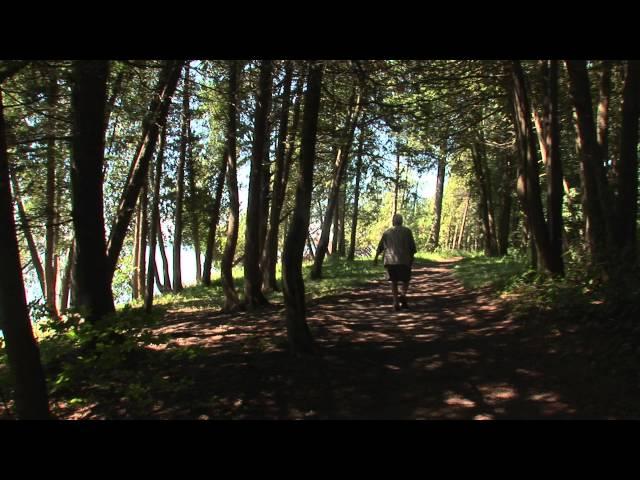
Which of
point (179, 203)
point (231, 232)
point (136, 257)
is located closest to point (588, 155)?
point (231, 232)

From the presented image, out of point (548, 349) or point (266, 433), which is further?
point (548, 349)

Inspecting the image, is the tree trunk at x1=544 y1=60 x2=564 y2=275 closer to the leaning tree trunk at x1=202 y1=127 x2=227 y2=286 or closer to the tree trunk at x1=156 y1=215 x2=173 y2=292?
the leaning tree trunk at x1=202 y1=127 x2=227 y2=286

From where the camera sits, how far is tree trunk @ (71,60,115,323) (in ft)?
24.3

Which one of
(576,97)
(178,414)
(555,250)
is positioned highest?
(576,97)

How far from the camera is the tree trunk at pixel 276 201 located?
1437 cm

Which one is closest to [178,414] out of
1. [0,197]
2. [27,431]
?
[27,431]

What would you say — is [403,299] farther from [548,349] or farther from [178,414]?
[178,414]

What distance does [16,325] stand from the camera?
369cm

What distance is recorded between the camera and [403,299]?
1145 centimetres

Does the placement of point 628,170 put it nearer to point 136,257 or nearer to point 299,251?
point 299,251

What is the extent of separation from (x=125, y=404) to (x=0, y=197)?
284 cm

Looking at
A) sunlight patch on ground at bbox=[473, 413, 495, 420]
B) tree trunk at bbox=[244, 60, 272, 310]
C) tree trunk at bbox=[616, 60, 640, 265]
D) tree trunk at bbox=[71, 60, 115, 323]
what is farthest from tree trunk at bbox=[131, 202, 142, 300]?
sunlight patch on ground at bbox=[473, 413, 495, 420]

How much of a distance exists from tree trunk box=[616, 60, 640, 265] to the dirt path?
7.94 feet

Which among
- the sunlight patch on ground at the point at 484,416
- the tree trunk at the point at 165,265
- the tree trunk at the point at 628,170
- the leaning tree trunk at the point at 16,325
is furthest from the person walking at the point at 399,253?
the tree trunk at the point at 165,265
